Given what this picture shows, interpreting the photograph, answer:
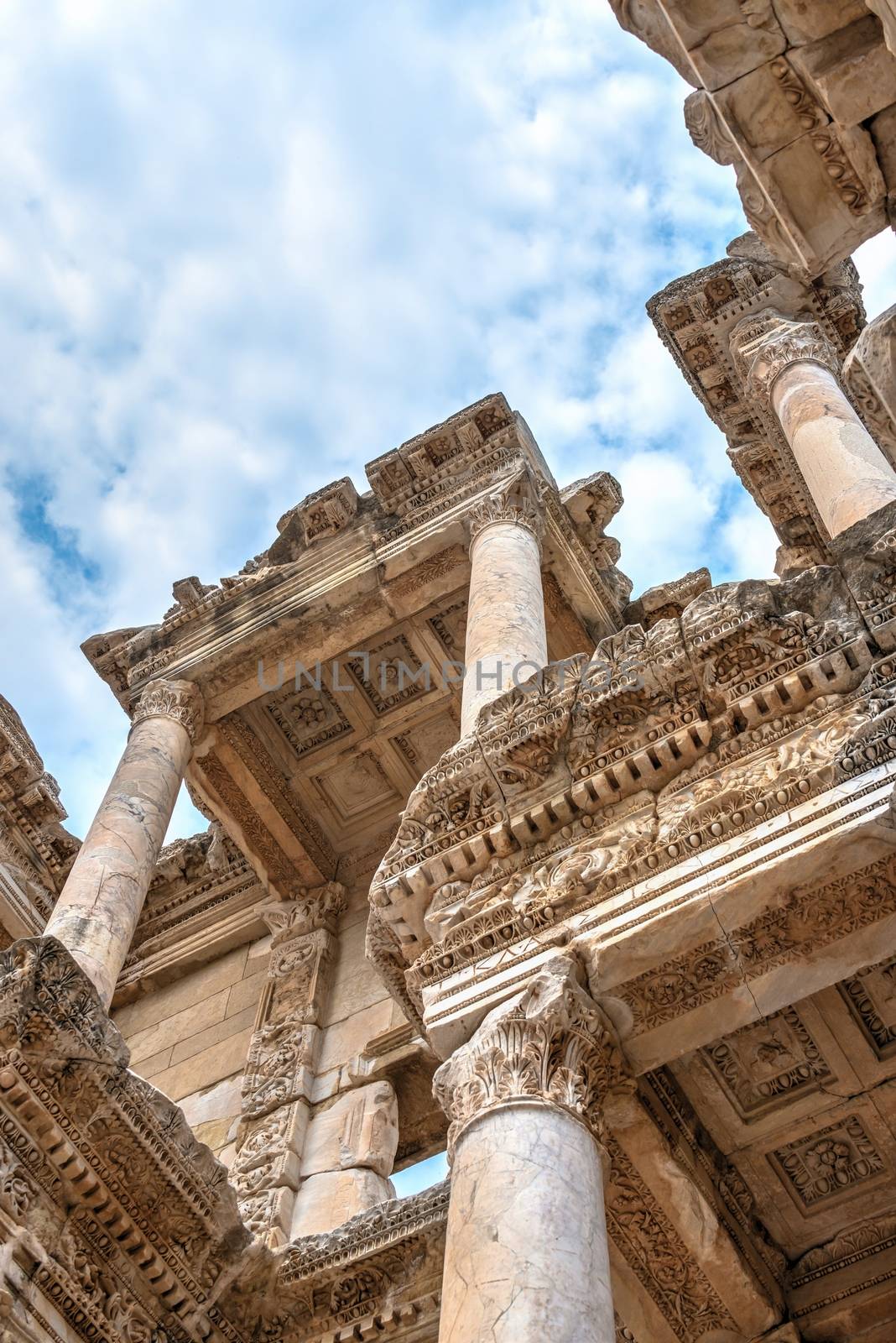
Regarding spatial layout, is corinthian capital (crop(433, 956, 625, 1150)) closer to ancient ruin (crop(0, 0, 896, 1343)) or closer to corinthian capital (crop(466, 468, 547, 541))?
ancient ruin (crop(0, 0, 896, 1343))

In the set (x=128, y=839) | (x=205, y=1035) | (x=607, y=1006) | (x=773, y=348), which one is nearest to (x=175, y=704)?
(x=128, y=839)

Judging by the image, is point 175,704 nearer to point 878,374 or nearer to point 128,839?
point 128,839

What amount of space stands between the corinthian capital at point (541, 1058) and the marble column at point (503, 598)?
2487 mm

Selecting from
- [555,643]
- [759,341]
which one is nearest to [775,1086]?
[555,643]

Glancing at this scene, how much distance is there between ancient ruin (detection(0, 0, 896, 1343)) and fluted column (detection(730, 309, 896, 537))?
0.07 metres

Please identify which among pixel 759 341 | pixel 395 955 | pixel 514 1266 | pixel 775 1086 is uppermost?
pixel 759 341

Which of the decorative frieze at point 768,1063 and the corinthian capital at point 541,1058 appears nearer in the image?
the corinthian capital at point 541,1058

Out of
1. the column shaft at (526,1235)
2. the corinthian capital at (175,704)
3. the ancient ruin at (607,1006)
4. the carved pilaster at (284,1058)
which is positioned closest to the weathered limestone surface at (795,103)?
the ancient ruin at (607,1006)

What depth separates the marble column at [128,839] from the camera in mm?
→ 10234

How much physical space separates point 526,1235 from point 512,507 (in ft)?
28.7

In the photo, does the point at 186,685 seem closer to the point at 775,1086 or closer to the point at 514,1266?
the point at 775,1086

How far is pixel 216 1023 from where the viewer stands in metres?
14.1

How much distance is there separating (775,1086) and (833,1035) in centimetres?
44

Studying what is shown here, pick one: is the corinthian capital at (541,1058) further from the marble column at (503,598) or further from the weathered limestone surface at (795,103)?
the weathered limestone surface at (795,103)
